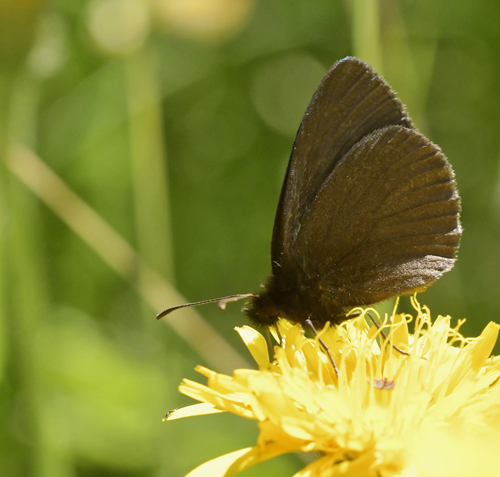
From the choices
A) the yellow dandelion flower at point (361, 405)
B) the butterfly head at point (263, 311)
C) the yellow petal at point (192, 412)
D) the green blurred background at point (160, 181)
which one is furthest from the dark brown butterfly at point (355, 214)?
the green blurred background at point (160, 181)

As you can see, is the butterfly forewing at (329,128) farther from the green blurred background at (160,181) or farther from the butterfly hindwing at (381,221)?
the green blurred background at (160,181)

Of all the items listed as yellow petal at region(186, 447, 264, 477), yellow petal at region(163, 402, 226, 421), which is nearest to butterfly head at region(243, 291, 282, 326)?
yellow petal at region(163, 402, 226, 421)

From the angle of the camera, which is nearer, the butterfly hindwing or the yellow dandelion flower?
the yellow dandelion flower

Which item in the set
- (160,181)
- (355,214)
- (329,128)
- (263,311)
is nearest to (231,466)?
(263,311)

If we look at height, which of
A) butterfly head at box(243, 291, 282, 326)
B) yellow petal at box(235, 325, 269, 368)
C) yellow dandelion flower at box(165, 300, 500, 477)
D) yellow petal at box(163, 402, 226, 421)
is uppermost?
butterfly head at box(243, 291, 282, 326)

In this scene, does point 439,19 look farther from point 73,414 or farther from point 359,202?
point 73,414

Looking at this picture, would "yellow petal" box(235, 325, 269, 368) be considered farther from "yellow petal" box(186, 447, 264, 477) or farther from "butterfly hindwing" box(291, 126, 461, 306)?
"yellow petal" box(186, 447, 264, 477)

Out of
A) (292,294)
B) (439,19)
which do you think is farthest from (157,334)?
(439,19)

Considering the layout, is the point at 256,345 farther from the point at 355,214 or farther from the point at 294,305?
the point at 355,214
